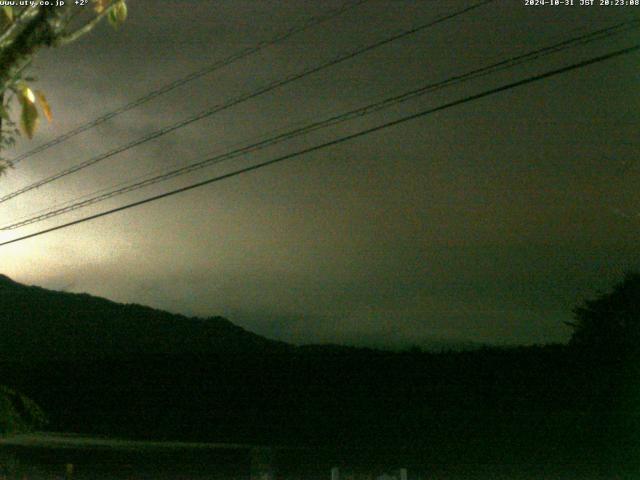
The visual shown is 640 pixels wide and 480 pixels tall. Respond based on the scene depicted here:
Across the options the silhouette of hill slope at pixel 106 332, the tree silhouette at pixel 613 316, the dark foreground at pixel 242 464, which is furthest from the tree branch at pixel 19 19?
the silhouette of hill slope at pixel 106 332

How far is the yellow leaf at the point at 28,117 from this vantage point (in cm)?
316

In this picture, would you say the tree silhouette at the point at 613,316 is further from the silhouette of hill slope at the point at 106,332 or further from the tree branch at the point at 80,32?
the tree branch at the point at 80,32

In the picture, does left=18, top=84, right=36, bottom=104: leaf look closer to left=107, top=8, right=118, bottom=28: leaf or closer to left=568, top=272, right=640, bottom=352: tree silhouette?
left=107, top=8, right=118, bottom=28: leaf

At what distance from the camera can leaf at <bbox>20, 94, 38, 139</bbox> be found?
316 centimetres

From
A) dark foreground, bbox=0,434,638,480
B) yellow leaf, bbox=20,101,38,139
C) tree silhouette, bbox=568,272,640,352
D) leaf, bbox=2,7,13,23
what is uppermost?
tree silhouette, bbox=568,272,640,352

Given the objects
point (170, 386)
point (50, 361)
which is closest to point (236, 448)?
point (170, 386)

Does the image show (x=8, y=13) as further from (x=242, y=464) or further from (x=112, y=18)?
(x=242, y=464)

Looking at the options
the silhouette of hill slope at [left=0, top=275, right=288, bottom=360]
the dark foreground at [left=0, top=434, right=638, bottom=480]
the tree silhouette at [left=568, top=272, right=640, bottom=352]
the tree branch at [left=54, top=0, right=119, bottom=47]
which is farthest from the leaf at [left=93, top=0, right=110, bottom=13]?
the silhouette of hill slope at [left=0, top=275, right=288, bottom=360]

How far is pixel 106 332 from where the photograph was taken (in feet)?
130

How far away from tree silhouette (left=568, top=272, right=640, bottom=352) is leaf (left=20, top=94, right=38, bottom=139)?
21.2m

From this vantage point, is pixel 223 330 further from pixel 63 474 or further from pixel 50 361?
pixel 63 474

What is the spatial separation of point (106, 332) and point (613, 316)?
2590 centimetres

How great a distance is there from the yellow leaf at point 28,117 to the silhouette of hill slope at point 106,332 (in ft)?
100

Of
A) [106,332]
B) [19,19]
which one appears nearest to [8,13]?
[19,19]
